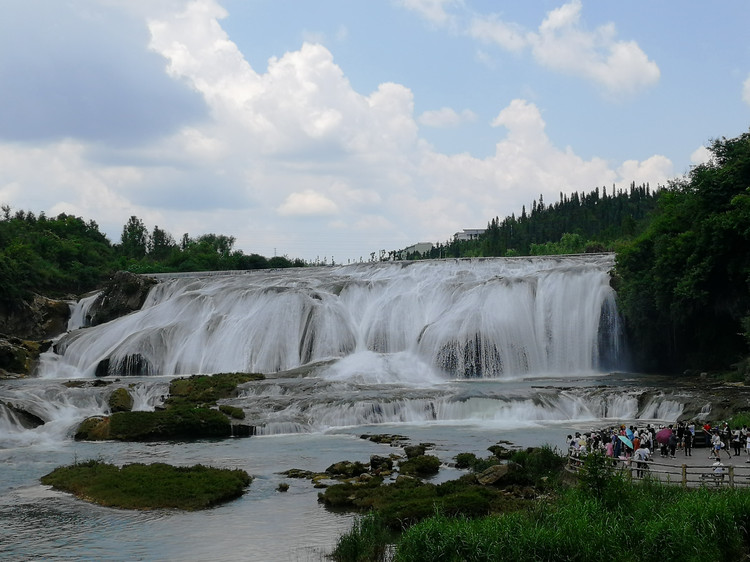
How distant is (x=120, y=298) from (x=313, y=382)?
3004cm

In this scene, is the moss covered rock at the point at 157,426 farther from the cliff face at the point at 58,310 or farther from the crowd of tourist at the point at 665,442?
the cliff face at the point at 58,310

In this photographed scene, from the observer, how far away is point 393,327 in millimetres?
53125

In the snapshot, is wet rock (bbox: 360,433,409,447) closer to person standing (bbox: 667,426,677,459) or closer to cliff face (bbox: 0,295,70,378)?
person standing (bbox: 667,426,677,459)

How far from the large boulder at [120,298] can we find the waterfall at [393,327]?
16.1 ft

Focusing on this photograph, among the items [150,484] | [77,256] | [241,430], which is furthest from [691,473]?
[77,256]

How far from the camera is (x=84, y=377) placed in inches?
1999

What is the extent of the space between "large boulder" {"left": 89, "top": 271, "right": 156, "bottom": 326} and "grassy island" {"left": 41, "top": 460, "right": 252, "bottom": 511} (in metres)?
40.3

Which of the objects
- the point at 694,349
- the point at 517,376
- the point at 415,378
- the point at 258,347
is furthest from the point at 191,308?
the point at 694,349

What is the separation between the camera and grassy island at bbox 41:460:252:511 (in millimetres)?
21484

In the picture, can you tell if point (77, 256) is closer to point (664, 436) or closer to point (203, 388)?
point (203, 388)

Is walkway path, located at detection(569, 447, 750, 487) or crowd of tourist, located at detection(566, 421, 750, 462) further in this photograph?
crowd of tourist, located at detection(566, 421, 750, 462)

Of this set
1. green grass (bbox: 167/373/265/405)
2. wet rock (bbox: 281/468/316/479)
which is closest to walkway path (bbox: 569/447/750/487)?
wet rock (bbox: 281/468/316/479)

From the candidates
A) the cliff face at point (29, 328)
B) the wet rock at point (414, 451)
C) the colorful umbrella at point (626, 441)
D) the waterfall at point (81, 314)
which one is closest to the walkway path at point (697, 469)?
the colorful umbrella at point (626, 441)

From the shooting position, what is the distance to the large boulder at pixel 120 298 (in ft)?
211
